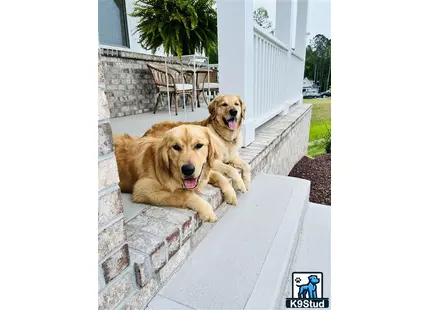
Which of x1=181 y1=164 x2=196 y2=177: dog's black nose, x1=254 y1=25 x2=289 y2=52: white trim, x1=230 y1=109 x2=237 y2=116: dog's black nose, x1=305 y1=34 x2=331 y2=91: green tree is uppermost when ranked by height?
x1=254 y1=25 x2=289 y2=52: white trim

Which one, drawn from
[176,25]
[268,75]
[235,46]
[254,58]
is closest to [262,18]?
A: [254,58]

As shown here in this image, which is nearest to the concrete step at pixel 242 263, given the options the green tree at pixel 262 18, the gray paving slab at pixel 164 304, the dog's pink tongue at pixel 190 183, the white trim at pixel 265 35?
the gray paving slab at pixel 164 304

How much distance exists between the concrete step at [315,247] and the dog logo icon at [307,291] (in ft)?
0.07

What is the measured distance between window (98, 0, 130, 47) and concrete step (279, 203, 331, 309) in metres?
3.26

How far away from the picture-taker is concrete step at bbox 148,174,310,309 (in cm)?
87

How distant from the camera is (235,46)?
1941mm

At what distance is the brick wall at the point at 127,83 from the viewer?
11.6 feet

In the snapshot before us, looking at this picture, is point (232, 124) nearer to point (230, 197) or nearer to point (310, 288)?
point (230, 197)

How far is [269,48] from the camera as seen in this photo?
2764 mm

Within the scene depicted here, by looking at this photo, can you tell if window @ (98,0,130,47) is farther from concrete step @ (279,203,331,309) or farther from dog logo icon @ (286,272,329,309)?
dog logo icon @ (286,272,329,309)

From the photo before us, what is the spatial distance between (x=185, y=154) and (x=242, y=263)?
54 cm

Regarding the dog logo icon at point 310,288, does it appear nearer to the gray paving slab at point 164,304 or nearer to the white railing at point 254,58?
the gray paving slab at point 164,304

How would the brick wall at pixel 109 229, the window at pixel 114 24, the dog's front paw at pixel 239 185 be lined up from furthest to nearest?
1. the window at pixel 114 24
2. the dog's front paw at pixel 239 185
3. the brick wall at pixel 109 229

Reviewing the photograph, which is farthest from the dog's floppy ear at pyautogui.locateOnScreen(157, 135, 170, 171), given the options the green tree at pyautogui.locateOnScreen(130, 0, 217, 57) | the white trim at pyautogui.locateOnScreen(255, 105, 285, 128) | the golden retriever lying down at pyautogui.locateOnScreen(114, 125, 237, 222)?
the green tree at pyautogui.locateOnScreen(130, 0, 217, 57)
